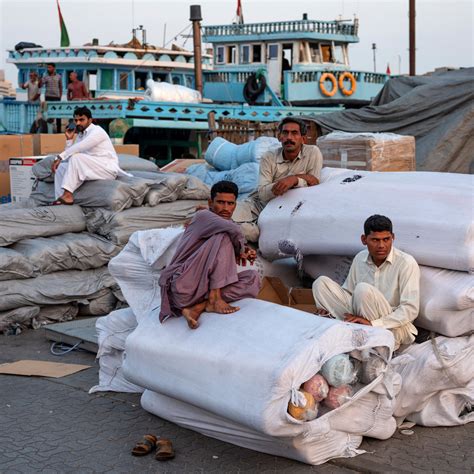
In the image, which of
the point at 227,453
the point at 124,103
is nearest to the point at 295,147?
the point at 227,453

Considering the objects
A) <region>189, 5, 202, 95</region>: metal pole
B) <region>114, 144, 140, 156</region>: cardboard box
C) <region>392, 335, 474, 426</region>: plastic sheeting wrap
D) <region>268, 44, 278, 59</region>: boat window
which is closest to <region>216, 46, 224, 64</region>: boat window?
<region>268, 44, 278, 59</region>: boat window

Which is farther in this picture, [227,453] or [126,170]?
[126,170]

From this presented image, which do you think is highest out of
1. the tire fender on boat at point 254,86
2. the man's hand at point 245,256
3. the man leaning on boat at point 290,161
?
the tire fender on boat at point 254,86

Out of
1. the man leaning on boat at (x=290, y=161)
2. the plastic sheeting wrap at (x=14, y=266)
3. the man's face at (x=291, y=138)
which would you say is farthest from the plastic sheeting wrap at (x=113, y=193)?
the man's face at (x=291, y=138)

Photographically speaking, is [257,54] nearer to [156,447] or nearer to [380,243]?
[380,243]

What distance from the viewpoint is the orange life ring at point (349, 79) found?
2653 cm

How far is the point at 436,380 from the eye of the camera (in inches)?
181

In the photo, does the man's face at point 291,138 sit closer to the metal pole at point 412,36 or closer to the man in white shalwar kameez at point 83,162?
the man in white shalwar kameez at point 83,162

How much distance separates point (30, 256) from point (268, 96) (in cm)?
1882

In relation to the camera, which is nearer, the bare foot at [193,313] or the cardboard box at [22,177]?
the bare foot at [193,313]

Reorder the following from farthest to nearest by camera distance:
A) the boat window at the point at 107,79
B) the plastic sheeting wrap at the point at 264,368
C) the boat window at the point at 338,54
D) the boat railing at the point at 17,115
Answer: the boat window at the point at 338,54 < the boat window at the point at 107,79 < the boat railing at the point at 17,115 < the plastic sheeting wrap at the point at 264,368

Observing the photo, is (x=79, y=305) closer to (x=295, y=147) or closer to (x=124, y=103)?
(x=295, y=147)

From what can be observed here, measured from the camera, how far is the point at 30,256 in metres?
7.56

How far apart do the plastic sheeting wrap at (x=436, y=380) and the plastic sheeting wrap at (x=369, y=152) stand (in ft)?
11.0
